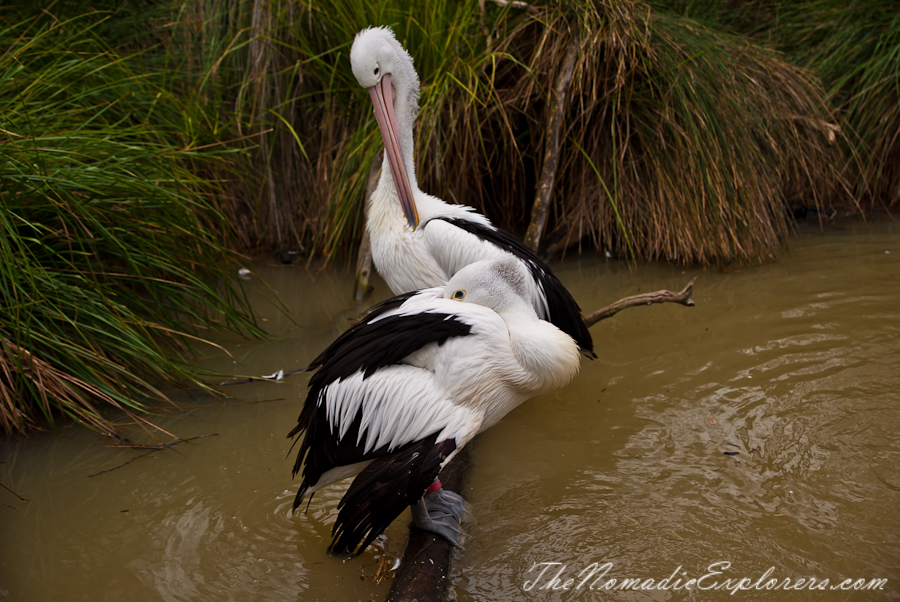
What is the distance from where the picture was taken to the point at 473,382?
2.12 meters

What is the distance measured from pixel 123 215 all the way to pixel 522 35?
294 cm

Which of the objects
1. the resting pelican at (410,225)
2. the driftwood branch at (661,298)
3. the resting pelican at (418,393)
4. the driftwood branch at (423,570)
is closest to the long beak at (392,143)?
the resting pelican at (410,225)

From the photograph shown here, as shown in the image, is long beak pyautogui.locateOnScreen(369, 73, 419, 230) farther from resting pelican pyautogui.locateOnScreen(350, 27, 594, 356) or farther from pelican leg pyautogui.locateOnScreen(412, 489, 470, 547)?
pelican leg pyautogui.locateOnScreen(412, 489, 470, 547)

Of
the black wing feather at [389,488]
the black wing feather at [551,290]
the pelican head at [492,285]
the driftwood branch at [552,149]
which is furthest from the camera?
the driftwood branch at [552,149]

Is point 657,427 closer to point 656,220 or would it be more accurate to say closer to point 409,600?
point 409,600

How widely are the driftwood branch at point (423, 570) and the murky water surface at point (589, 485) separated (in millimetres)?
139

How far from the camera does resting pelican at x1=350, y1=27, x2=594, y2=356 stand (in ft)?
9.77

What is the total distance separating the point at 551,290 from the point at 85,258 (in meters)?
2.38

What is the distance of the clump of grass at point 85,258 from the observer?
2830 mm

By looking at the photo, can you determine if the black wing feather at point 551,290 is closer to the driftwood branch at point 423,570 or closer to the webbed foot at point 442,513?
the webbed foot at point 442,513

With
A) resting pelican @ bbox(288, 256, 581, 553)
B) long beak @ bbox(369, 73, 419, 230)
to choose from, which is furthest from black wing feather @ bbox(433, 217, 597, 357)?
resting pelican @ bbox(288, 256, 581, 553)

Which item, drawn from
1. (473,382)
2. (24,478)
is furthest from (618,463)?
(24,478)

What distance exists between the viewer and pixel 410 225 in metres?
3.19

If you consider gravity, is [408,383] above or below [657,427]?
above
